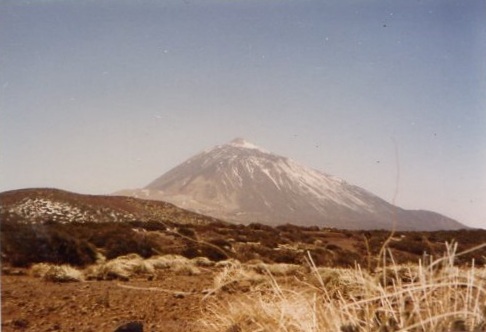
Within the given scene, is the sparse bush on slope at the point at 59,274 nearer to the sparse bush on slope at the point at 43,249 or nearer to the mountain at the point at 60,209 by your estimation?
the sparse bush on slope at the point at 43,249

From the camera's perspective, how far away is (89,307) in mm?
6113

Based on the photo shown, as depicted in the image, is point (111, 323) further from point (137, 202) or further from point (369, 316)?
point (137, 202)

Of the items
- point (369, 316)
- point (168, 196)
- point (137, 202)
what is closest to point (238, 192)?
point (168, 196)

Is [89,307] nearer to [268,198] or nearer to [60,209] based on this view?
[60,209]

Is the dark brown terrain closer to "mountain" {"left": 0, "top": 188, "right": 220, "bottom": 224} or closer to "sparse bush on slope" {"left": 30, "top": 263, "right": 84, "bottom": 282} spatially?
"sparse bush on slope" {"left": 30, "top": 263, "right": 84, "bottom": 282}

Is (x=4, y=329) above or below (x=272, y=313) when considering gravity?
below

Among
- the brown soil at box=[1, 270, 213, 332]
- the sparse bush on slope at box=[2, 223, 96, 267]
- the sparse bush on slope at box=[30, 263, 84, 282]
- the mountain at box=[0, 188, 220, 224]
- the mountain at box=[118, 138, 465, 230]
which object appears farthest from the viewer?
the mountain at box=[118, 138, 465, 230]

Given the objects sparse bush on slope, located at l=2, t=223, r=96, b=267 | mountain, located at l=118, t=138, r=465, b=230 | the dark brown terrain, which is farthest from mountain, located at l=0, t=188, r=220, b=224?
mountain, located at l=118, t=138, r=465, b=230

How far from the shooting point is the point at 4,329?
512cm

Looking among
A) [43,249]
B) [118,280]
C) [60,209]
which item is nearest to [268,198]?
[60,209]

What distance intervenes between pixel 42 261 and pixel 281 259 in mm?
6104

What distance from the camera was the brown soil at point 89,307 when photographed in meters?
5.31

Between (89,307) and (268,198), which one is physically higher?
(89,307)

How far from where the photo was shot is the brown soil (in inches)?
209
